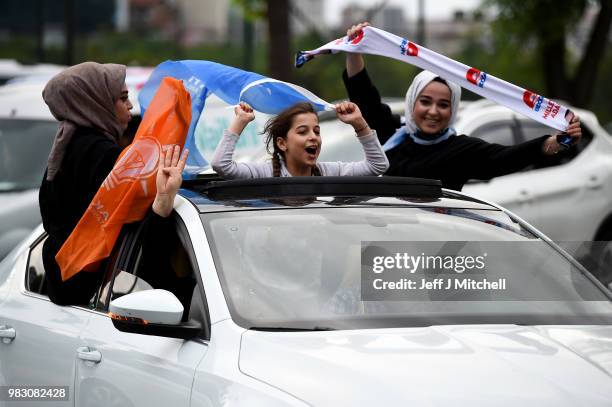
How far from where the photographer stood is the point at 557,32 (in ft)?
70.0

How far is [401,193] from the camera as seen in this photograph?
5891mm

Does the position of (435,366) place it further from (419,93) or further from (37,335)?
(419,93)

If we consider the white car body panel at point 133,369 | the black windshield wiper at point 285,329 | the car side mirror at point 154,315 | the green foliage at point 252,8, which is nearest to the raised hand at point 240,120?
the white car body panel at point 133,369

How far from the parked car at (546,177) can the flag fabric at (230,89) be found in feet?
13.2

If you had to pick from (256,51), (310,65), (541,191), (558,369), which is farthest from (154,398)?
(256,51)

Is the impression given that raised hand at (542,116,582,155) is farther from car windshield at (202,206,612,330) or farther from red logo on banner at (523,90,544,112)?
car windshield at (202,206,612,330)

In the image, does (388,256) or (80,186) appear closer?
(388,256)

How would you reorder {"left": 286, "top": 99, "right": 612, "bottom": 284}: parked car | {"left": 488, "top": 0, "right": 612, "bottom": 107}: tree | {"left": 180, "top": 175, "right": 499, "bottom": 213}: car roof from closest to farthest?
{"left": 180, "top": 175, "right": 499, "bottom": 213}: car roof, {"left": 286, "top": 99, "right": 612, "bottom": 284}: parked car, {"left": 488, "top": 0, "right": 612, "bottom": 107}: tree

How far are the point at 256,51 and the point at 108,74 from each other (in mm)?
32877

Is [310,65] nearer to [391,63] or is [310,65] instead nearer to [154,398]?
[391,63]

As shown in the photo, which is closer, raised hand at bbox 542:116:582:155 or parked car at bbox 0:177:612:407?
parked car at bbox 0:177:612:407

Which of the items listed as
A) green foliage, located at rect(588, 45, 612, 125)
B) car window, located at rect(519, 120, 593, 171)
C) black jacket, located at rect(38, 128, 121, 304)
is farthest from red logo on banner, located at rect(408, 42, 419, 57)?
green foliage, located at rect(588, 45, 612, 125)

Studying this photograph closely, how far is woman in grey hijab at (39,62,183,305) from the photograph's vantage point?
6.12 m

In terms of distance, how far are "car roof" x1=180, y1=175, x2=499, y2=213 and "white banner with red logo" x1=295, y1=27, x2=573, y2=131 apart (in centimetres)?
118
